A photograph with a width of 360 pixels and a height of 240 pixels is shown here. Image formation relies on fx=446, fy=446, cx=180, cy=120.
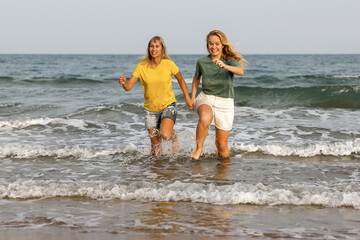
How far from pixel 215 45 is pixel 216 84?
59cm

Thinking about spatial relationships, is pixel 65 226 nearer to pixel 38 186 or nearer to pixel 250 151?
pixel 38 186

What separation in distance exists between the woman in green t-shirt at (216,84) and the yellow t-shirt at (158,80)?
1.36ft

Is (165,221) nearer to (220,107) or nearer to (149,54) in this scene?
(220,107)

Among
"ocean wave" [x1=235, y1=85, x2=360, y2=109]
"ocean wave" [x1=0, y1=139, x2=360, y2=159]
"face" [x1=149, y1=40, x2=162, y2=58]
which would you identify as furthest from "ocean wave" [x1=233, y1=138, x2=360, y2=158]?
"ocean wave" [x1=235, y1=85, x2=360, y2=109]

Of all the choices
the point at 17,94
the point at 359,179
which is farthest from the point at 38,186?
the point at 17,94

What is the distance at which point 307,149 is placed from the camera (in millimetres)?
7984

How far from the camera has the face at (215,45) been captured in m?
6.45

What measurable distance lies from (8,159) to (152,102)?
2.69m

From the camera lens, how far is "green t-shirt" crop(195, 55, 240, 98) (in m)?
6.63

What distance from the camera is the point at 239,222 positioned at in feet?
14.6

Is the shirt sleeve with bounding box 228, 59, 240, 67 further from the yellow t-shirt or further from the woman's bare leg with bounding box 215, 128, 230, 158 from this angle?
the woman's bare leg with bounding box 215, 128, 230, 158

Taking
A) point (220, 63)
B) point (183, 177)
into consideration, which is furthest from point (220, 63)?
point (183, 177)

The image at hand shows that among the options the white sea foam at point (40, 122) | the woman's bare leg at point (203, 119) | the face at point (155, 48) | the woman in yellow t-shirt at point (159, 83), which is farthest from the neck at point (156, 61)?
the white sea foam at point (40, 122)

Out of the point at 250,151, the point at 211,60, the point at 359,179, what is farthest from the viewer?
the point at 250,151
